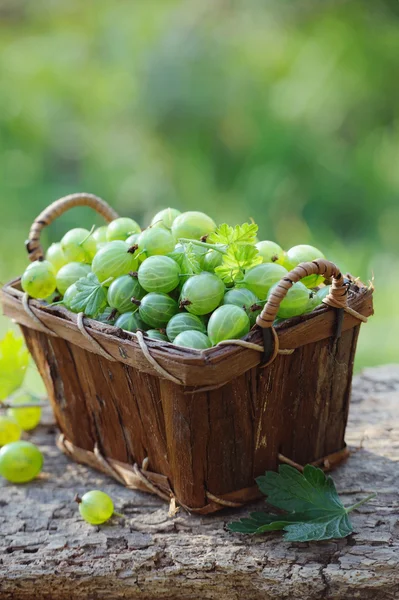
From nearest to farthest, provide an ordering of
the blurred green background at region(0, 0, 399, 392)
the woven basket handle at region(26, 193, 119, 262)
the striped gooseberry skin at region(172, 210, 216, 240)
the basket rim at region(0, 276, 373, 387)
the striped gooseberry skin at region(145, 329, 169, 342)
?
the basket rim at region(0, 276, 373, 387) < the striped gooseberry skin at region(145, 329, 169, 342) < the striped gooseberry skin at region(172, 210, 216, 240) < the woven basket handle at region(26, 193, 119, 262) < the blurred green background at region(0, 0, 399, 392)

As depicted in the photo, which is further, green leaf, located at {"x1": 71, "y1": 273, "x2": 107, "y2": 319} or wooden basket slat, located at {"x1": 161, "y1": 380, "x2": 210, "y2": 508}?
green leaf, located at {"x1": 71, "y1": 273, "x2": 107, "y2": 319}

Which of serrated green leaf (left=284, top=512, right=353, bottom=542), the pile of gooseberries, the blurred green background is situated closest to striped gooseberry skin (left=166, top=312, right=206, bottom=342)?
the pile of gooseberries

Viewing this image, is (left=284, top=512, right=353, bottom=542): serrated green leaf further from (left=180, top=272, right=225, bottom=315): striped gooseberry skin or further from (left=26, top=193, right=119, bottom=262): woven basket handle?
(left=26, top=193, right=119, bottom=262): woven basket handle

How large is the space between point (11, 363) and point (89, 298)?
1.34ft

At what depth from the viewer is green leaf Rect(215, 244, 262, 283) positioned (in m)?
1.17

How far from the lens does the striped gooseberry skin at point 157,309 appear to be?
1.18 metres

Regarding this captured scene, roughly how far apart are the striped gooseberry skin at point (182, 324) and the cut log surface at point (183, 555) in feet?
1.15

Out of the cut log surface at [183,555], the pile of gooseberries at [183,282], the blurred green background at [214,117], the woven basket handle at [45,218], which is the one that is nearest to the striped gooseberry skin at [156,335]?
the pile of gooseberries at [183,282]

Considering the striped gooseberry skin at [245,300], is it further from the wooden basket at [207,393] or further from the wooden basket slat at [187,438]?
the wooden basket slat at [187,438]

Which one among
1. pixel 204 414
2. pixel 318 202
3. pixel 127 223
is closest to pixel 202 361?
pixel 204 414

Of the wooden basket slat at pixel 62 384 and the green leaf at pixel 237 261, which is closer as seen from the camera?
the green leaf at pixel 237 261

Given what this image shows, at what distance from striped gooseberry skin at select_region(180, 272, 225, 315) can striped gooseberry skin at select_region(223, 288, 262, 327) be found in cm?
2

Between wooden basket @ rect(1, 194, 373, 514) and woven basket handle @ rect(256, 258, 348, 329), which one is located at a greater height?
woven basket handle @ rect(256, 258, 348, 329)

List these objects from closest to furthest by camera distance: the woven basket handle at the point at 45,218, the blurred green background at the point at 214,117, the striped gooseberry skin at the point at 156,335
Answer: the striped gooseberry skin at the point at 156,335, the woven basket handle at the point at 45,218, the blurred green background at the point at 214,117
